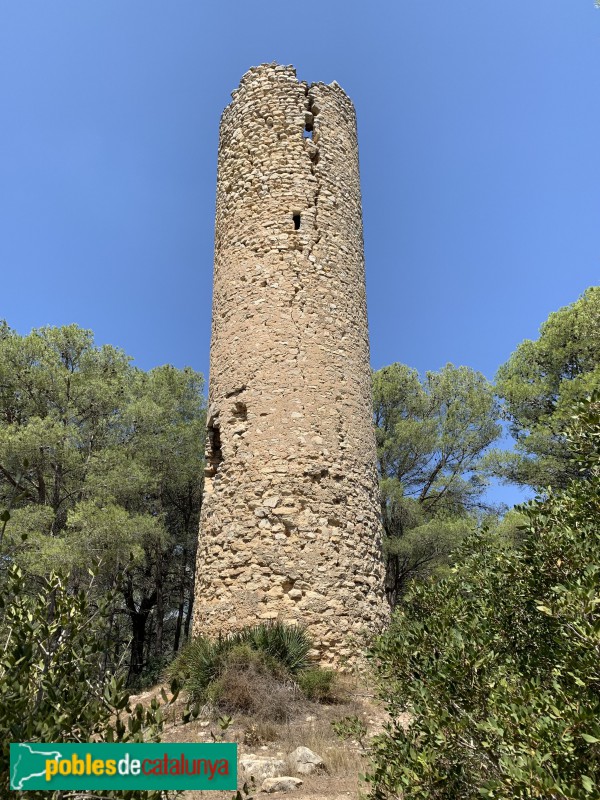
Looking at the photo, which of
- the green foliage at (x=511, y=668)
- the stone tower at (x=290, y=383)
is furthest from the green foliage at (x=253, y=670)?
the green foliage at (x=511, y=668)

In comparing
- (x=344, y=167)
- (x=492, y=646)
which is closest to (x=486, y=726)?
(x=492, y=646)

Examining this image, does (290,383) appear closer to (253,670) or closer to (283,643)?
(283,643)

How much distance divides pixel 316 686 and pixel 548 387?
26.3 feet

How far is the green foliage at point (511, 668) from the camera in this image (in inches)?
72.7

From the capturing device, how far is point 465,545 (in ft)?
12.2

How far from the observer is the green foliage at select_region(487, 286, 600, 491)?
10.2 metres

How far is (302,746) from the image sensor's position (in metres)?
4.59

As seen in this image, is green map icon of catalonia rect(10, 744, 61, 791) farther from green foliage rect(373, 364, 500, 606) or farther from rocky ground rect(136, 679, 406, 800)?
green foliage rect(373, 364, 500, 606)

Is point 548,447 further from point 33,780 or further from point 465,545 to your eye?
point 33,780

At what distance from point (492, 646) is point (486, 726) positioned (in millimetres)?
1038

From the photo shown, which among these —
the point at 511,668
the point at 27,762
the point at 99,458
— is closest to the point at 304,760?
the point at 511,668
